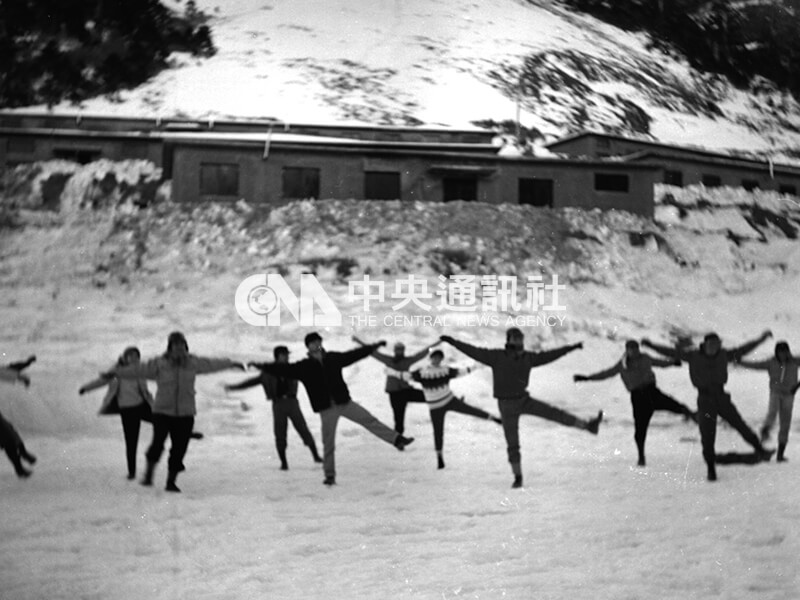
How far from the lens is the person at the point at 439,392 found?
3.92 meters

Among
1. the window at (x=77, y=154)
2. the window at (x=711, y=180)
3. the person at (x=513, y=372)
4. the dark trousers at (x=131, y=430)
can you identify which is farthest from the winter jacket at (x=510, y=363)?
the window at (x=77, y=154)

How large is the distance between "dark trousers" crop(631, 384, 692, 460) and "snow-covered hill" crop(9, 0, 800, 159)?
1612 mm

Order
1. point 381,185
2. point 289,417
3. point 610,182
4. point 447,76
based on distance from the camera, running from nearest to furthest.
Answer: point 289,417 < point 447,76 < point 610,182 < point 381,185

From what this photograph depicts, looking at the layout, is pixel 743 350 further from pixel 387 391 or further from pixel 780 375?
pixel 387 391

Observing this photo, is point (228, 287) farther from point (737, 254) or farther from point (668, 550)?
point (737, 254)

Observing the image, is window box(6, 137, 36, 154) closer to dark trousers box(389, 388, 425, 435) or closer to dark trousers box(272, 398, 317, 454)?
dark trousers box(272, 398, 317, 454)

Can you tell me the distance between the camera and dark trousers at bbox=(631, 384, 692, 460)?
400cm

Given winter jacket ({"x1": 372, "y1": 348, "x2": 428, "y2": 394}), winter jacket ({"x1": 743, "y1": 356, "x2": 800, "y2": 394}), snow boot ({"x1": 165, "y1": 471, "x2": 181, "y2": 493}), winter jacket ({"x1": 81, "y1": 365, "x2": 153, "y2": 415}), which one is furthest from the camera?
winter jacket ({"x1": 743, "y1": 356, "x2": 800, "y2": 394})

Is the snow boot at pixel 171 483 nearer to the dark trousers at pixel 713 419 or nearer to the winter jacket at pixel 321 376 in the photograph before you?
the winter jacket at pixel 321 376

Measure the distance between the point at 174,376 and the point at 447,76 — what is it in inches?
91.8

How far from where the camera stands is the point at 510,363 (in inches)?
152

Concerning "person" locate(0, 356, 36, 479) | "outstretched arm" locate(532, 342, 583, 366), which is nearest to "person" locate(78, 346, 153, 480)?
"person" locate(0, 356, 36, 479)

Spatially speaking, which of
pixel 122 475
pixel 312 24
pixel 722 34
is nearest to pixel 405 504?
pixel 122 475

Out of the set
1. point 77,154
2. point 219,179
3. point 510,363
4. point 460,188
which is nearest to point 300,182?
point 219,179
